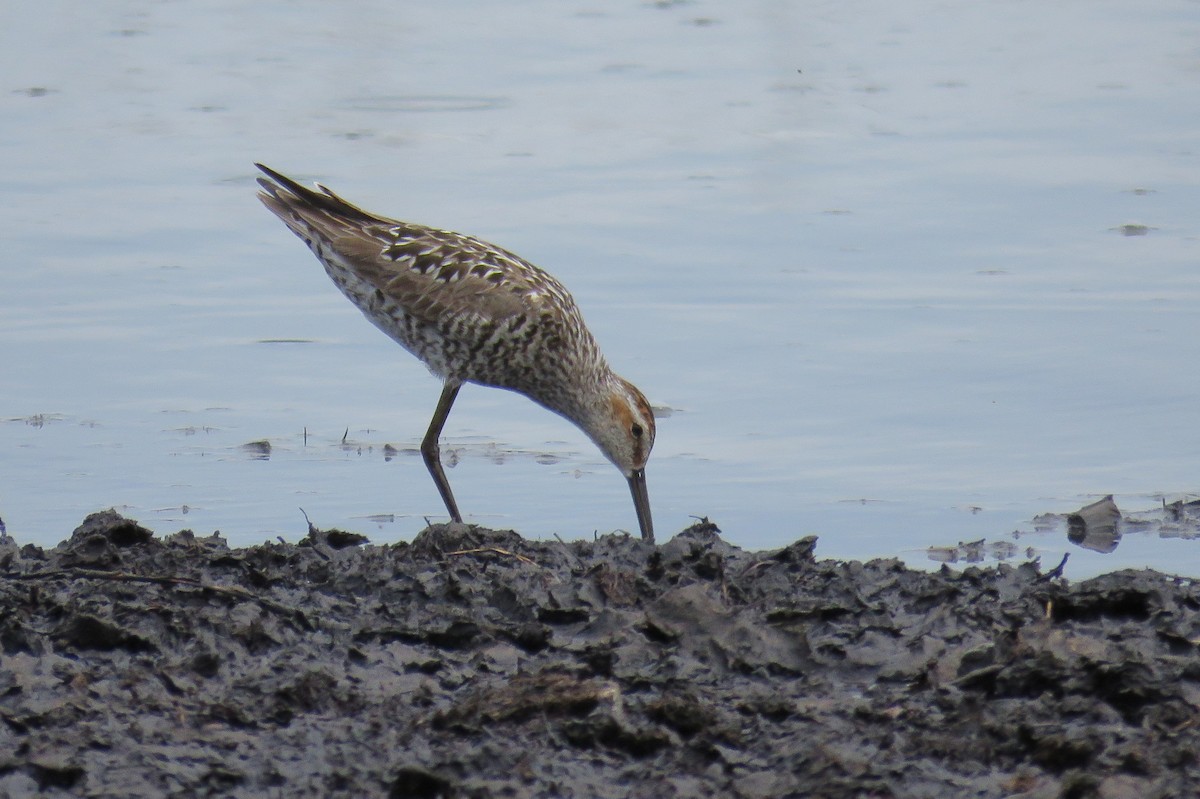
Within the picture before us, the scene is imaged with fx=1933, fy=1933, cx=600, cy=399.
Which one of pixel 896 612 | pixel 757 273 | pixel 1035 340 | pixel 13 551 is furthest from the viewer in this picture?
pixel 757 273

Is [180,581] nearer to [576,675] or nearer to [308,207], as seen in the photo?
[576,675]

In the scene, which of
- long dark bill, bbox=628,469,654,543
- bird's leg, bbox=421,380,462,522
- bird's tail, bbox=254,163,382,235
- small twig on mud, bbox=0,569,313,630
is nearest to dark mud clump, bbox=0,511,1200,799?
small twig on mud, bbox=0,569,313,630

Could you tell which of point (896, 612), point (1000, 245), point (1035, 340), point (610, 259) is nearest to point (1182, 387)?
point (1035, 340)

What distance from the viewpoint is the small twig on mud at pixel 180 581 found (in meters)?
5.02

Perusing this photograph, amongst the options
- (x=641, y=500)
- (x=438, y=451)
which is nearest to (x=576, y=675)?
(x=641, y=500)

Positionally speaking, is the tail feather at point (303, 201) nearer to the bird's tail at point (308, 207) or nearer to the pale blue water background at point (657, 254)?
the bird's tail at point (308, 207)

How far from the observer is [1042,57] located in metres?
13.4

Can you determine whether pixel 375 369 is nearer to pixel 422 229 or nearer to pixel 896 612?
pixel 422 229

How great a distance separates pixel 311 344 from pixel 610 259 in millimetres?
1634

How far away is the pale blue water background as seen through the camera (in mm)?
7727

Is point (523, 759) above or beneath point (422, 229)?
beneath

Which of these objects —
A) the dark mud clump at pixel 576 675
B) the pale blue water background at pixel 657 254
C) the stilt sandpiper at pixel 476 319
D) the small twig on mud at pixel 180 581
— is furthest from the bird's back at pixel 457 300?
the small twig on mud at pixel 180 581

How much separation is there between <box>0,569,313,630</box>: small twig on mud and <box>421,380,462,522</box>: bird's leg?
1.86 meters

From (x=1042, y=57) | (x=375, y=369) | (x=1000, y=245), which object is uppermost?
(x=1042, y=57)
